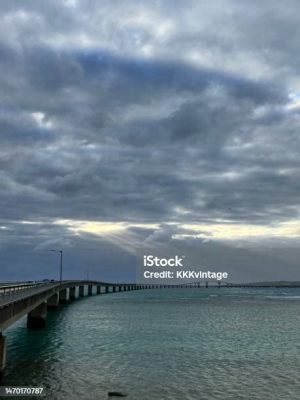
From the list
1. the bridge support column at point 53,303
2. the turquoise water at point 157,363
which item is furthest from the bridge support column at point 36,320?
the bridge support column at point 53,303

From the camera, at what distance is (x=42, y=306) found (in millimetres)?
79812

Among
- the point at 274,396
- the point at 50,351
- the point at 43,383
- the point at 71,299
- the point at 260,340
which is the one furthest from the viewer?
the point at 71,299

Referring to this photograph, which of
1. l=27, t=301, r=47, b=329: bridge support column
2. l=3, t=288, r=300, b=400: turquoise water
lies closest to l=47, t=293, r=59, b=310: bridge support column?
l=27, t=301, r=47, b=329: bridge support column

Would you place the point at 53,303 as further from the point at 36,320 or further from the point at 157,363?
the point at 157,363

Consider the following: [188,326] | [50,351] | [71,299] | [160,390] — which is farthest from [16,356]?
[71,299]

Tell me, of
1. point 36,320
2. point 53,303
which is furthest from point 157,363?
point 53,303

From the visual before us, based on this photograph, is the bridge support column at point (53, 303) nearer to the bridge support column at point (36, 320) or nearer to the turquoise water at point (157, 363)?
the bridge support column at point (36, 320)

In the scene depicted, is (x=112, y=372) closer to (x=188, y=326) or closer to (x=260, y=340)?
(x=260, y=340)

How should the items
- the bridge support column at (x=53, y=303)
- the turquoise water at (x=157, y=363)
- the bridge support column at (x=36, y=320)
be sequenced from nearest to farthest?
the turquoise water at (x=157, y=363)
the bridge support column at (x=36, y=320)
the bridge support column at (x=53, y=303)

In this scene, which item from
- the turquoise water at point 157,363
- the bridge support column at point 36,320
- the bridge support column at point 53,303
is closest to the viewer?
→ the turquoise water at point 157,363

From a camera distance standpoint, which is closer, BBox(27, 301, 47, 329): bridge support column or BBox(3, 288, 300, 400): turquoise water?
BBox(3, 288, 300, 400): turquoise water

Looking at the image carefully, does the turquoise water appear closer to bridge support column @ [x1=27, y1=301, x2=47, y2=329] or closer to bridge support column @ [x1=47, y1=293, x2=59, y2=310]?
bridge support column @ [x1=27, y1=301, x2=47, y2=329]

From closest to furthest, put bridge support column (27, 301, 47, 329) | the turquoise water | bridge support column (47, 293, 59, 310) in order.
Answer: the turquoise water → bridge support column (27, 301, 47, 329) → bridge support column (47, 293, 59, 310)

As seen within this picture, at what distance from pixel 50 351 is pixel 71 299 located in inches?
5196
